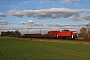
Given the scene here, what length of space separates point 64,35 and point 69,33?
2932 mm

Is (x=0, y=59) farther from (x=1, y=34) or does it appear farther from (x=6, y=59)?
(x=1, y=34)

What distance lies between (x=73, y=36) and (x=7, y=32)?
122 meters

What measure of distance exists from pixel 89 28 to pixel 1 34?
124 meters

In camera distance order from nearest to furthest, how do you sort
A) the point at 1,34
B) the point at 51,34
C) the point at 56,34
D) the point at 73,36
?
the point at 73,36 → the point at 56,34 → the point at 51,34 → the point at 1,34

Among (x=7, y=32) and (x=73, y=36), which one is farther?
(x=7, y=32)

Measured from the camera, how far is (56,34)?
309ft

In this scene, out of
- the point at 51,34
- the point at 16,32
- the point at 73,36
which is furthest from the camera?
the point at 16,32

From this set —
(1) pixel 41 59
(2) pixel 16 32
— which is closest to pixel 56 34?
(1) pixel 41 59

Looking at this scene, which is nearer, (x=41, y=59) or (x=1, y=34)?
(x=41, y=59)

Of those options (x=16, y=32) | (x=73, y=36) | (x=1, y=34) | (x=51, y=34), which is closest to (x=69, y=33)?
(x=73, y=36)

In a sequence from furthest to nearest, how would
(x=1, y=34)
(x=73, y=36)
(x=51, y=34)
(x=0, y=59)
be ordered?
1. (x=1, y=34)
2. (x=51, y=34)
3. (x=73, y=36)
4. (x=0, y=59)

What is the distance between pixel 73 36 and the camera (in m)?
83.7

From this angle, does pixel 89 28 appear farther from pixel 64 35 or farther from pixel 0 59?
pixel 0 59

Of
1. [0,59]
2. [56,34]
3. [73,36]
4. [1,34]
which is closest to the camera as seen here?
[0,59]
